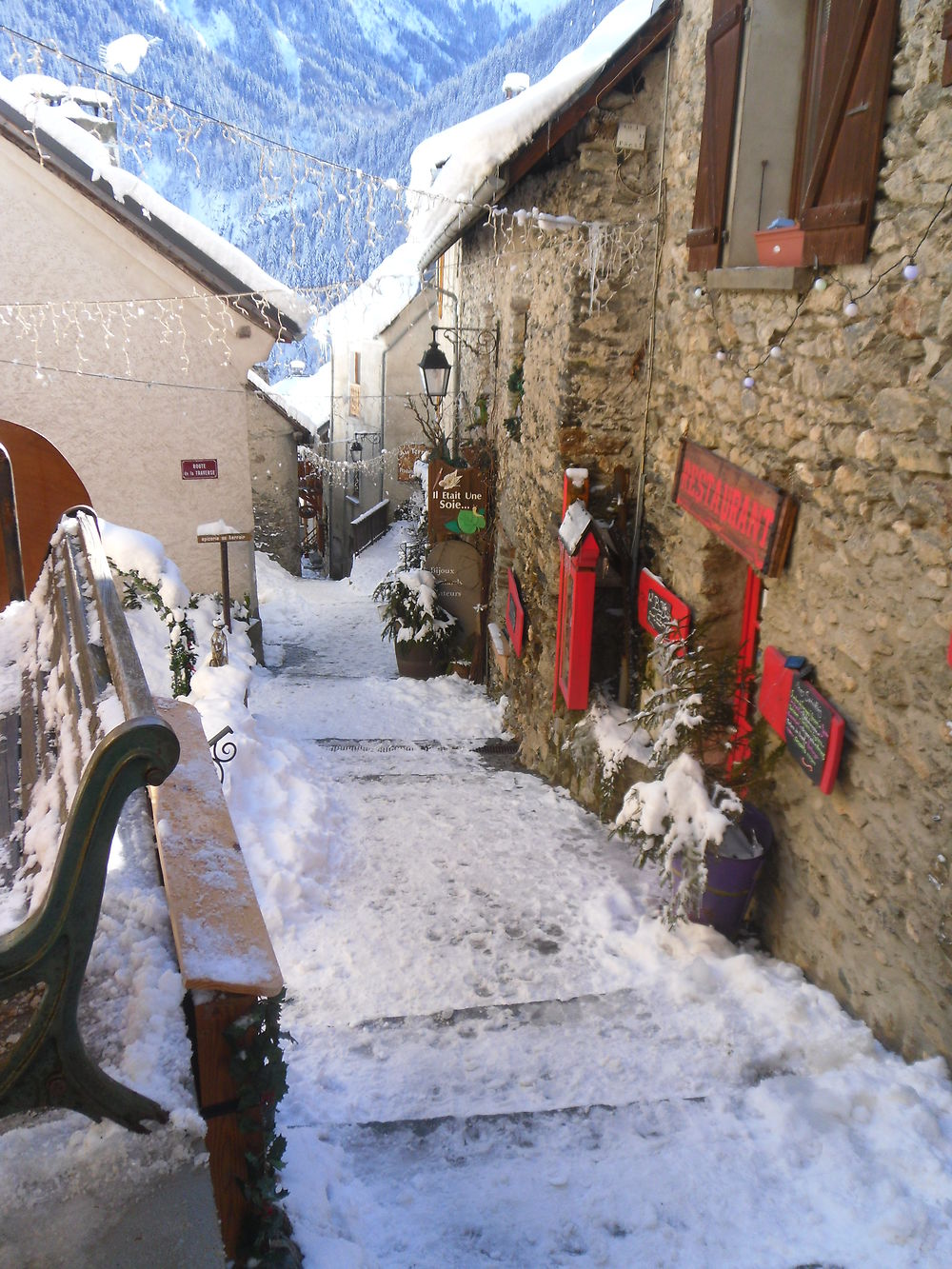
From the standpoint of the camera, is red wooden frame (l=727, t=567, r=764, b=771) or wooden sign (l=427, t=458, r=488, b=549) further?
wooden sign (l=427, t=458, r=488, b=549)

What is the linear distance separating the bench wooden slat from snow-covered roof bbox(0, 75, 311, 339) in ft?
22.9

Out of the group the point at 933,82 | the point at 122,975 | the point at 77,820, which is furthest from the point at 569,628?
the point at 77,820

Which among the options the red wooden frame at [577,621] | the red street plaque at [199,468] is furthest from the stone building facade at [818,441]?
the red street plaque at [199,468]

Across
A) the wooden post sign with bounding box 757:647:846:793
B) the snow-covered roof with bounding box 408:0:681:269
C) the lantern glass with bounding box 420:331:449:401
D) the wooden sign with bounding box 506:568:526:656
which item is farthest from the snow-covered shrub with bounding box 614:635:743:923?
the lantern glass with bounding box 420:331:449:401

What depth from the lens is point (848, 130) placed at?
129 inches

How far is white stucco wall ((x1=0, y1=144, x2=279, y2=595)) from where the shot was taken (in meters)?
9.27

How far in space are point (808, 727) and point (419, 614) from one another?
7.82 metres

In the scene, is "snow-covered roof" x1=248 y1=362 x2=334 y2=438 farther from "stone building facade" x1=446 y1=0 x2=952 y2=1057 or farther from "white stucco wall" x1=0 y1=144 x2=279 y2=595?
"stone building facade" x1=446 y1=0 x2=952 y2=1057

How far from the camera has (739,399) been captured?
14.7 ft

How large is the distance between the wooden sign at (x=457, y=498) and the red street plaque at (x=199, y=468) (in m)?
2.40

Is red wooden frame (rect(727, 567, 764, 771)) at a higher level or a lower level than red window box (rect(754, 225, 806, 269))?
lower

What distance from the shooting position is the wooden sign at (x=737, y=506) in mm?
3920

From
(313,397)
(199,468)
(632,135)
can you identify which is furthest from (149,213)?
(313,397)

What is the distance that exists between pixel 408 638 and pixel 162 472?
130 inches
